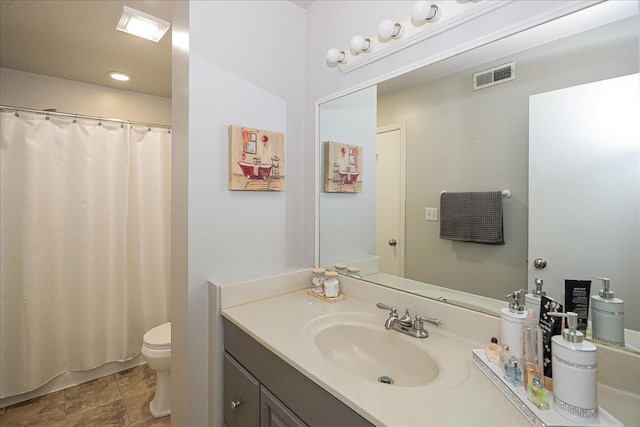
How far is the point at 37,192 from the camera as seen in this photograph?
209 centimetres

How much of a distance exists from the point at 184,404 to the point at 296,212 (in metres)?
1.08

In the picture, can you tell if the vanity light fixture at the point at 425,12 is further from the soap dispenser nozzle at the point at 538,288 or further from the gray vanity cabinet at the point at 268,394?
the gray vanity cabinet at the point at 268,394

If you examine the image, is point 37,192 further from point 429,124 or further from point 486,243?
point 486,243

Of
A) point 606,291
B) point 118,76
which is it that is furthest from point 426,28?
point 118,76

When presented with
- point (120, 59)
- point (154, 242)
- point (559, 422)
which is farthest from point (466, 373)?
point (120, 59)

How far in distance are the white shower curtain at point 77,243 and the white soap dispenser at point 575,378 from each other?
2730 mm

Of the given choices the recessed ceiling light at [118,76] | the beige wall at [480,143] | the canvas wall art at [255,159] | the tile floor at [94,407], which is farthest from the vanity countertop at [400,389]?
the recessed ceiling light at [118,76]

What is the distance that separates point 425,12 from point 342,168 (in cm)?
75

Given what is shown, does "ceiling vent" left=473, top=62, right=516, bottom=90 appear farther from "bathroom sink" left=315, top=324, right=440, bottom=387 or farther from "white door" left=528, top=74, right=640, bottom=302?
"bathroom sink" left=315, top=324, right=440, bottom=387

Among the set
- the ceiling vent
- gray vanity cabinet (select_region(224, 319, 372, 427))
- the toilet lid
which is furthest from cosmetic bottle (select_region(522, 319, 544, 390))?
the toilet lid

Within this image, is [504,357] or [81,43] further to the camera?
[81,43]

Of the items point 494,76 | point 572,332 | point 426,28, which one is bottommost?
point 572,332

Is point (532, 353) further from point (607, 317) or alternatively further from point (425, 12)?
point (425, 12)

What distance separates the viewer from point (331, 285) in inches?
58.0
